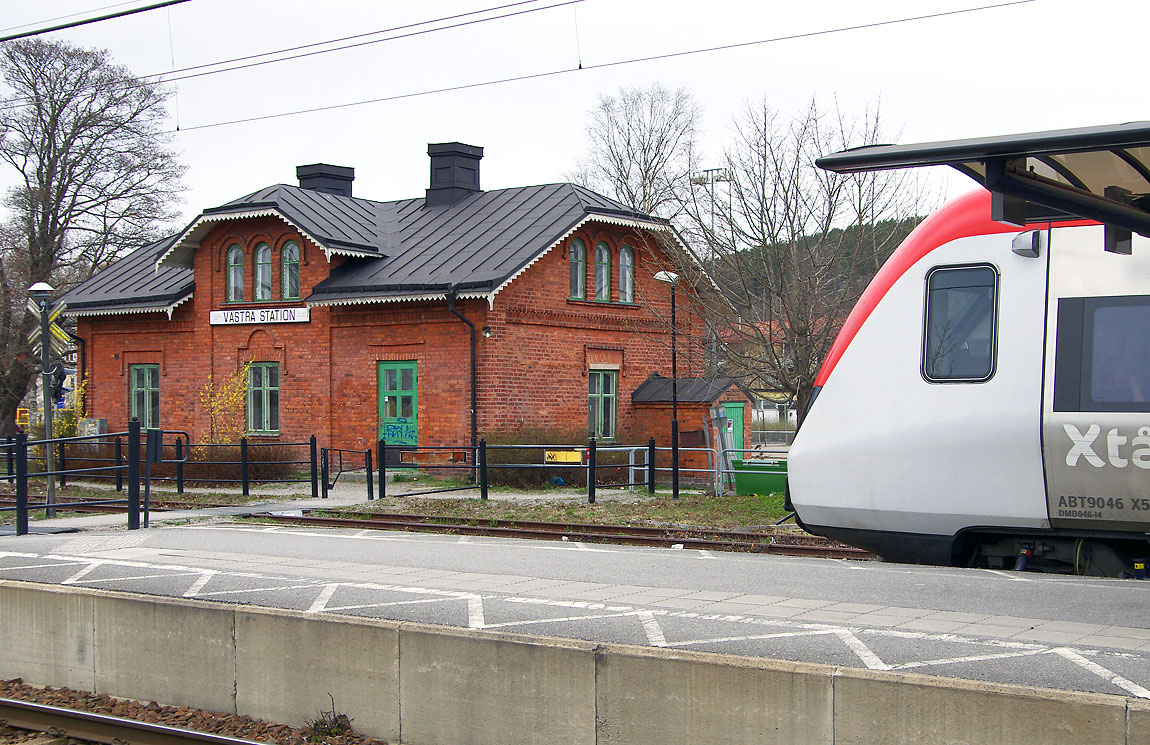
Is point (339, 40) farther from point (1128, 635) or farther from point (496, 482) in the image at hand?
point (1128, 635)

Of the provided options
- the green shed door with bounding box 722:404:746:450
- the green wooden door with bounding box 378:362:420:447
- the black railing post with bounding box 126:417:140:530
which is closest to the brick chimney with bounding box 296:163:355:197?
the green wooden door with bounding box 378:362:420:447

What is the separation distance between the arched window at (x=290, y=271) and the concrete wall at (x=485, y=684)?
800 inches

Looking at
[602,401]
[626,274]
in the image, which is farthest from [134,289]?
[626,274]

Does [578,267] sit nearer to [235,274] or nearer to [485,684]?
[235,274]

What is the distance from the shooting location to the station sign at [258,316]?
28828 mm

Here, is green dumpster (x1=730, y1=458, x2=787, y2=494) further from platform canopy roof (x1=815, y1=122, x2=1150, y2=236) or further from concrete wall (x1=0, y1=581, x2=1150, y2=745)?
platform canopy roof (x1=815, y1=122, x2=1150, y2=236)

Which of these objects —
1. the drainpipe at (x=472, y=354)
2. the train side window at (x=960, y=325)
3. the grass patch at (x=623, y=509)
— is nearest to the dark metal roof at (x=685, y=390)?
the drainpipe at (x=472, y=354)

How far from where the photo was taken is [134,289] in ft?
108

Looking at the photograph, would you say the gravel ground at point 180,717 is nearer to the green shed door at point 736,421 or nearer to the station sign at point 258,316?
the station sign at point 258,316

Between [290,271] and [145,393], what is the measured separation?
6357 millimetres

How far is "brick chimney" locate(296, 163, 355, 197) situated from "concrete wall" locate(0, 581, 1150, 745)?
2642cm

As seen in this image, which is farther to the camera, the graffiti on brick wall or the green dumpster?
the graffiti on brick wall

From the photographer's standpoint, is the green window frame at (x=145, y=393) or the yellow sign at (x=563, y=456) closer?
the yellow sign at (x=563, y=456)

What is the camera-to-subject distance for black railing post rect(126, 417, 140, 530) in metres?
13.3
